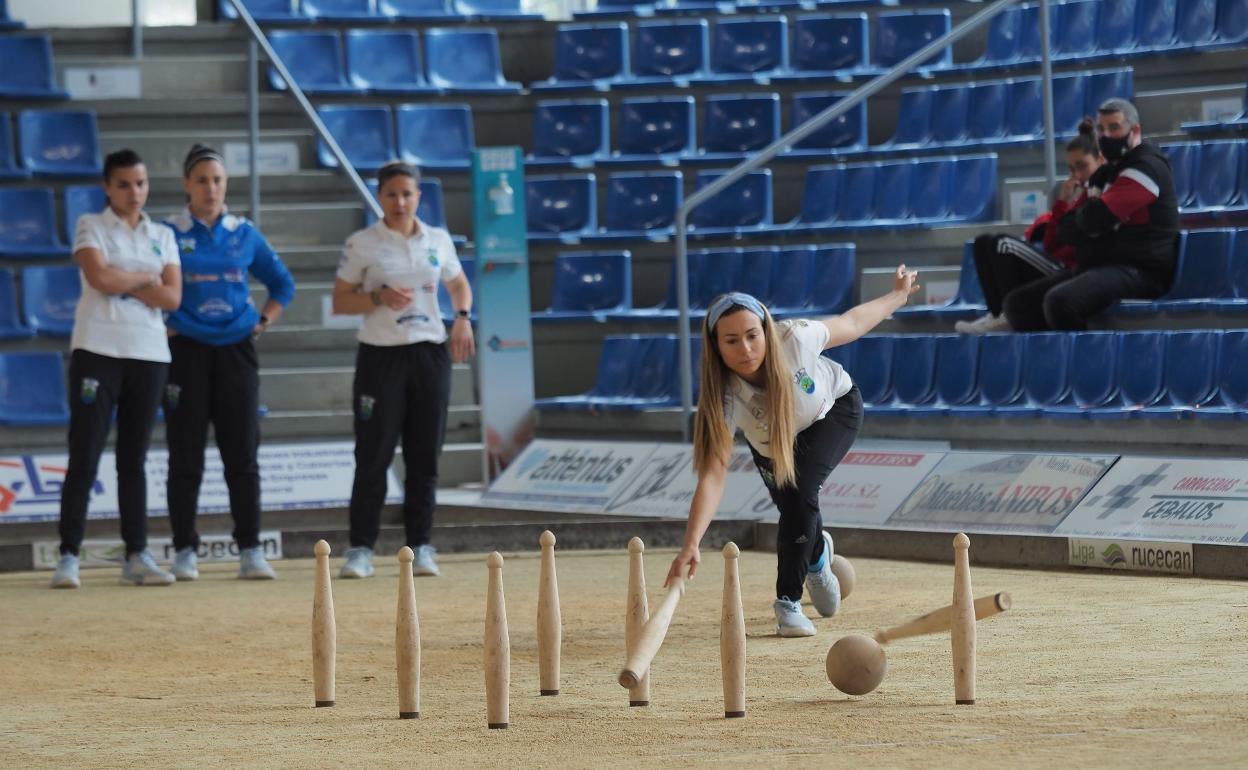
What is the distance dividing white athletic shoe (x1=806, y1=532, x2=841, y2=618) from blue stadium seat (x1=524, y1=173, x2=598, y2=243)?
6893mm

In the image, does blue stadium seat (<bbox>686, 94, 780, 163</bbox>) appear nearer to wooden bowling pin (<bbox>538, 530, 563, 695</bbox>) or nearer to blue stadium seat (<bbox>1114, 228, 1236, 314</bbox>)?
blue stadium seat (<bbox>1114, 228, 1236, 314</bbox>)

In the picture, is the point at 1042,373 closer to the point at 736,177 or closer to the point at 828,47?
the point at 736,177

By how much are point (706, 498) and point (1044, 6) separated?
23.5ft

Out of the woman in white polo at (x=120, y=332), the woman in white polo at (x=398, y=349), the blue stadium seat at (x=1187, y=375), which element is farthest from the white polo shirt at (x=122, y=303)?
the blue stadium seat at (x=1187, y=375)

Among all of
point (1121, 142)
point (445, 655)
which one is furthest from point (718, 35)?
point (445, 655)

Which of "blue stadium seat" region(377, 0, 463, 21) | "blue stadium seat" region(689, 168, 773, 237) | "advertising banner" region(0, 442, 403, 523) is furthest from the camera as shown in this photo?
"blue stadium seat" region(377, 0, 463, 21)

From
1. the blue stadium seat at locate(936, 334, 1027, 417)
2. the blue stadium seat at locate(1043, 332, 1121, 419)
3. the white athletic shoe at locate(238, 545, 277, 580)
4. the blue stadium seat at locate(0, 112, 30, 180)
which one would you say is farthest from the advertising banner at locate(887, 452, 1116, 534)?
the blue stadium seat at locate(0, 112, 30, 180)

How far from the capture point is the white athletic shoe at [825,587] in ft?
24.3

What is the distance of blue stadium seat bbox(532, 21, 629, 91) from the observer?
49.4 feet

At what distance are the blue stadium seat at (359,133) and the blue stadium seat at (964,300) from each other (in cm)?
480

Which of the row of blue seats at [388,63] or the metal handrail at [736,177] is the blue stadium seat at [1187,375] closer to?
the metal handrail at [736,177]

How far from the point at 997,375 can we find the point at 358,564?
408 cm

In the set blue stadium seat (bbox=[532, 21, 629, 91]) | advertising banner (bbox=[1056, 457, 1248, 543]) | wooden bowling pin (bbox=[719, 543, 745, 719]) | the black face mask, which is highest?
blue stadium seat (bbox=[532, 21, 629, 91])

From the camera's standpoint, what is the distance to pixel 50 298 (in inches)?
513
